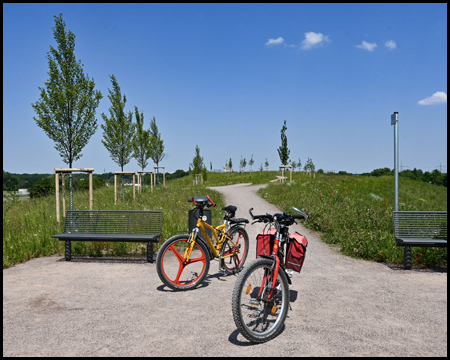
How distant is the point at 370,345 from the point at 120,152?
17.7m

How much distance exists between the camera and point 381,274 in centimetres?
582

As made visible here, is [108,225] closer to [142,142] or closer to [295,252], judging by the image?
[295,252]

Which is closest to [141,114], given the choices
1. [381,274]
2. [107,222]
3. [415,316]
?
[107,222]

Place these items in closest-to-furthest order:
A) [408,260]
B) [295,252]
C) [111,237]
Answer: [295,252]
[408,260]
[111,237]

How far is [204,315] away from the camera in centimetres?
392

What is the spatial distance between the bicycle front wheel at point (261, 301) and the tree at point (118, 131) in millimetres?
16915

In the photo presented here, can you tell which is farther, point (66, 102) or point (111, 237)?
point (66, 102)

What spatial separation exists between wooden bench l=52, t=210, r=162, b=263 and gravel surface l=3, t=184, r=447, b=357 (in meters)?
0.79

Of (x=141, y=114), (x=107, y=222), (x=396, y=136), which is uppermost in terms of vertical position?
(x=141, y=114)

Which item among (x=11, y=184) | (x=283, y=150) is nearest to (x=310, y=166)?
(x=283, y=150)

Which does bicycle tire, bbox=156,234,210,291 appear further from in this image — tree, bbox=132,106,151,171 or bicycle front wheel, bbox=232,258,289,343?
tree, bbox=132,106,151,171

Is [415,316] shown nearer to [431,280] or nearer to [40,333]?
[431,280]

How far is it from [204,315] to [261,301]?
2.73 feet

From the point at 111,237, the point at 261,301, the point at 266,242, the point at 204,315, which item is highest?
the point at 266,242
